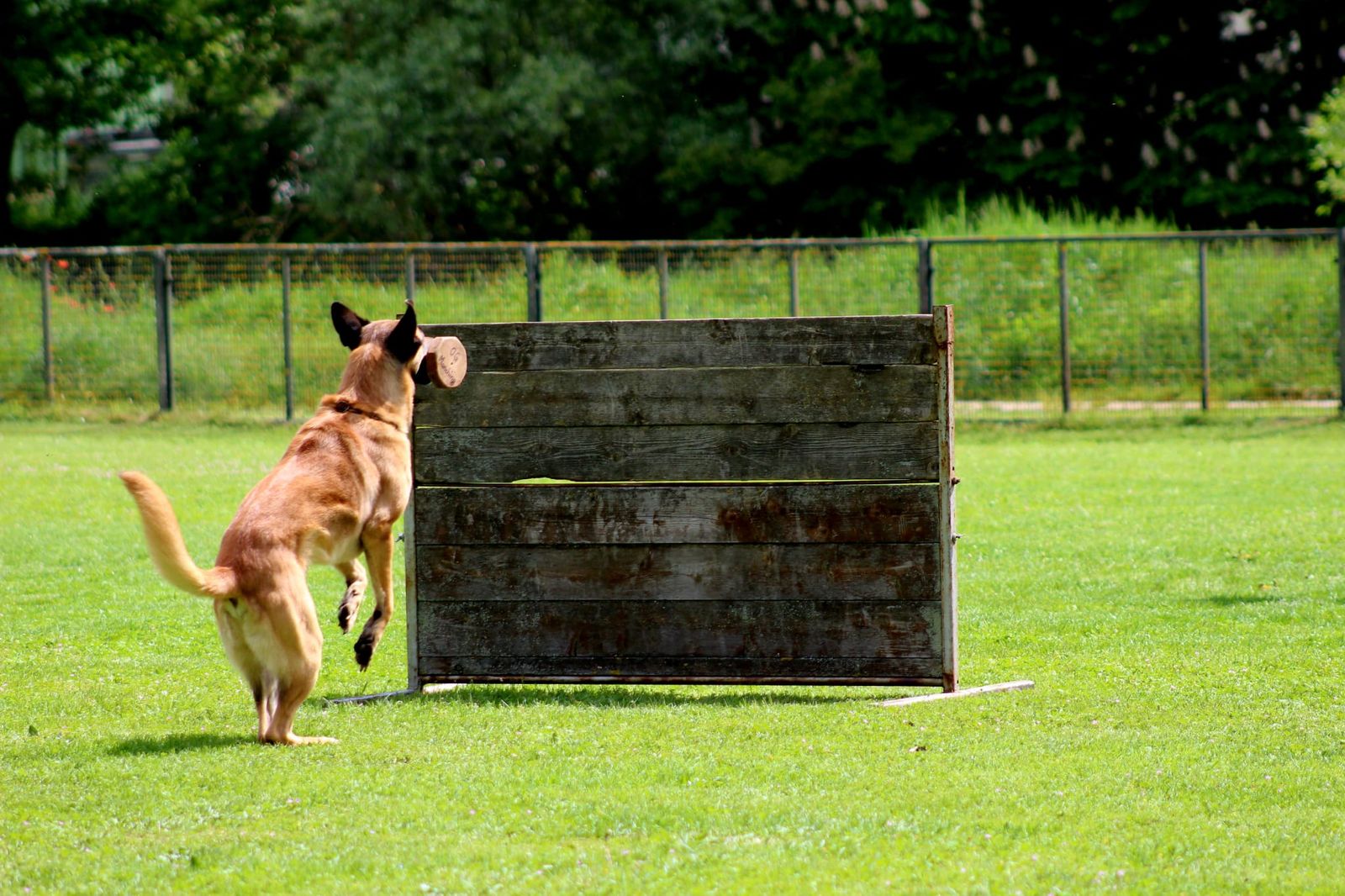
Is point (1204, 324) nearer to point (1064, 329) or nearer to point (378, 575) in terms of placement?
point (1064, 329)

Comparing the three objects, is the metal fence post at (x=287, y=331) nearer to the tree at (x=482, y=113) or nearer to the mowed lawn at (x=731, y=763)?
the mowed lawn at (x=731, y=763)

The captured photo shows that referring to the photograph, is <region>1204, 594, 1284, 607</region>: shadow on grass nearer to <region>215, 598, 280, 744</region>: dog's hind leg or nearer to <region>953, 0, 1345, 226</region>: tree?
<region>215, 598, 280, 744</region>: dog's hind leg

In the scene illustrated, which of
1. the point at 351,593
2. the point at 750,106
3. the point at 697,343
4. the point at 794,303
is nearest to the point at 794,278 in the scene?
the point at 794,303

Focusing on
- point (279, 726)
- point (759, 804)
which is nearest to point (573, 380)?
point (279, 726)

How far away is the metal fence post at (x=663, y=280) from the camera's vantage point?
70.7 feet

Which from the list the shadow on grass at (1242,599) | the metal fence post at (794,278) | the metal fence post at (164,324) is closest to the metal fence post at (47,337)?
the metal fence post at (164,324)

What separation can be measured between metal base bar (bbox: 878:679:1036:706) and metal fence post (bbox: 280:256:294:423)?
16064 millimetres

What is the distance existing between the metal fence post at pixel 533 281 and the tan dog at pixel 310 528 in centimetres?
1438

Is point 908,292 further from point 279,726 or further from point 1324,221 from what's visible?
point 279,726

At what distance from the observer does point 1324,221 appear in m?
31.7

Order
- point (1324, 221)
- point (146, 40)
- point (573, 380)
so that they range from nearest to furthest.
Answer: point (573, 380) → point (1324, 221) → point (146, 40)

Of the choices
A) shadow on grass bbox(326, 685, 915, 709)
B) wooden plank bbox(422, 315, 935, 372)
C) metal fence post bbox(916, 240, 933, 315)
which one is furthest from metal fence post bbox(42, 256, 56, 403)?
shadow on grass bbox(326, 685, 915, 709)

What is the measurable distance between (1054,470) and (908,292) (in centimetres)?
526

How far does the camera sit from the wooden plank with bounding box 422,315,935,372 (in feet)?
24.3
